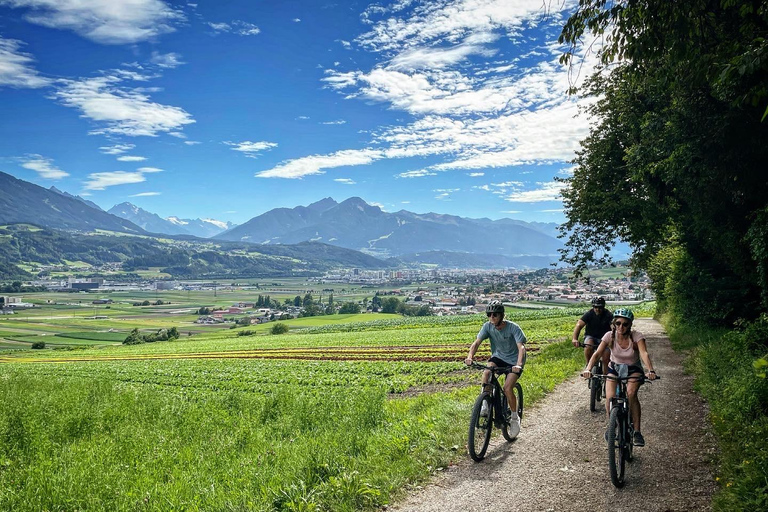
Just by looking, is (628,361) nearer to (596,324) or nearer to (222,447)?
(596,324)

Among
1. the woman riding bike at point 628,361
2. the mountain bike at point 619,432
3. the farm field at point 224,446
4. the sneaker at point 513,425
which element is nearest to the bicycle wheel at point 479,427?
the farm field at point 224,446

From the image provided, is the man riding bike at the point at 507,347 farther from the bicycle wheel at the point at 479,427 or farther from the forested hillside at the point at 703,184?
the forested hillside at the point at 703,184

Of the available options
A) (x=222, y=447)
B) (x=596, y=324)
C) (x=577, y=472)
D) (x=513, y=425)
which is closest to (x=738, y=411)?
(x=577, y=472)

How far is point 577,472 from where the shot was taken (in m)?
6.79

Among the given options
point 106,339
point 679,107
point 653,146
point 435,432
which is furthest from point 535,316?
point 106,339

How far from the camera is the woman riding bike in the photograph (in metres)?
6.92

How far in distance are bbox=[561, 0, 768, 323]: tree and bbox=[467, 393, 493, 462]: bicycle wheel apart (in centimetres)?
524

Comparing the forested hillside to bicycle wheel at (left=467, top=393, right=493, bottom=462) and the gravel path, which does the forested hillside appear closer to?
the gravel path

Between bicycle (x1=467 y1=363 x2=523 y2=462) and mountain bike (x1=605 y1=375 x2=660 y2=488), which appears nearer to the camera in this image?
mountain bike (x1=605 y1=375 x2=660 y2=488)

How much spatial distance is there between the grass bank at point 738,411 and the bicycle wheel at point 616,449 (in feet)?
3.50

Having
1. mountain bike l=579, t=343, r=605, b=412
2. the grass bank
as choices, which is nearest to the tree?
the grass bank

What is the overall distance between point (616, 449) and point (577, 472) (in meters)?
0.65

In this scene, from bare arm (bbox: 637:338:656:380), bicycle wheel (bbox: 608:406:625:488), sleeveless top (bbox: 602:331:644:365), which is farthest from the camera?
sleeveless top (bbox: 602:331:644:365)

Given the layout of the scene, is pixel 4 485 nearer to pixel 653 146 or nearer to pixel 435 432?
pixel 435 432
